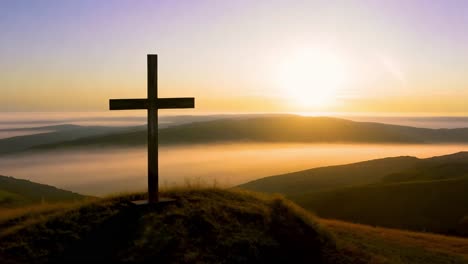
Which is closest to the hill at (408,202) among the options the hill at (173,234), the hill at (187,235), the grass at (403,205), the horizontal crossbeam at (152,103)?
the grass at (403,205)

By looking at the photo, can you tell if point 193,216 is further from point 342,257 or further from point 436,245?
point 436,245

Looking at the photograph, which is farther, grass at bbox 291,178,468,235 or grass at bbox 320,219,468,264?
A: grass at bbox 291,178,468,235

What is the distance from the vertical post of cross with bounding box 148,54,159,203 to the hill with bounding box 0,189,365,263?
0.72 m

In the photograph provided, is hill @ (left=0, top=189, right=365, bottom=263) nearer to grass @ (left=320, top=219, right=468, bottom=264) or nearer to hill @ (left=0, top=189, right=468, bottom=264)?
hill @ (left=0, top=189, right=468, bottom=264)

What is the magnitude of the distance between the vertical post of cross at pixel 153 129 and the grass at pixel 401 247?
625cm

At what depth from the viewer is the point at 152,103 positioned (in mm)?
15992

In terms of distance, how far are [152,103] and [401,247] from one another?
35.2ft

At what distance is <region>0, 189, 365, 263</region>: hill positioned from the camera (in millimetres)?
12445

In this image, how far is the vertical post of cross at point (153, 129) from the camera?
15.4m

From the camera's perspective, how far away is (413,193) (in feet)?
198

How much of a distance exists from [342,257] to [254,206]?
3.51 metres

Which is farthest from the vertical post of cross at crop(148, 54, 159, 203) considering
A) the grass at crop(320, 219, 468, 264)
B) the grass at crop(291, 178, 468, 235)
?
the grass at crop(291, 178, 468, 235)

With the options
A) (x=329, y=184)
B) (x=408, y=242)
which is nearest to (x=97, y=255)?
(x=408, y=242)

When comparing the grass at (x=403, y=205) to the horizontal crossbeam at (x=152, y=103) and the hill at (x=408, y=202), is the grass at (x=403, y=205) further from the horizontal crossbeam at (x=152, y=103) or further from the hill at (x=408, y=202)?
the horizontal crossbeam at (x=152, y=103)
